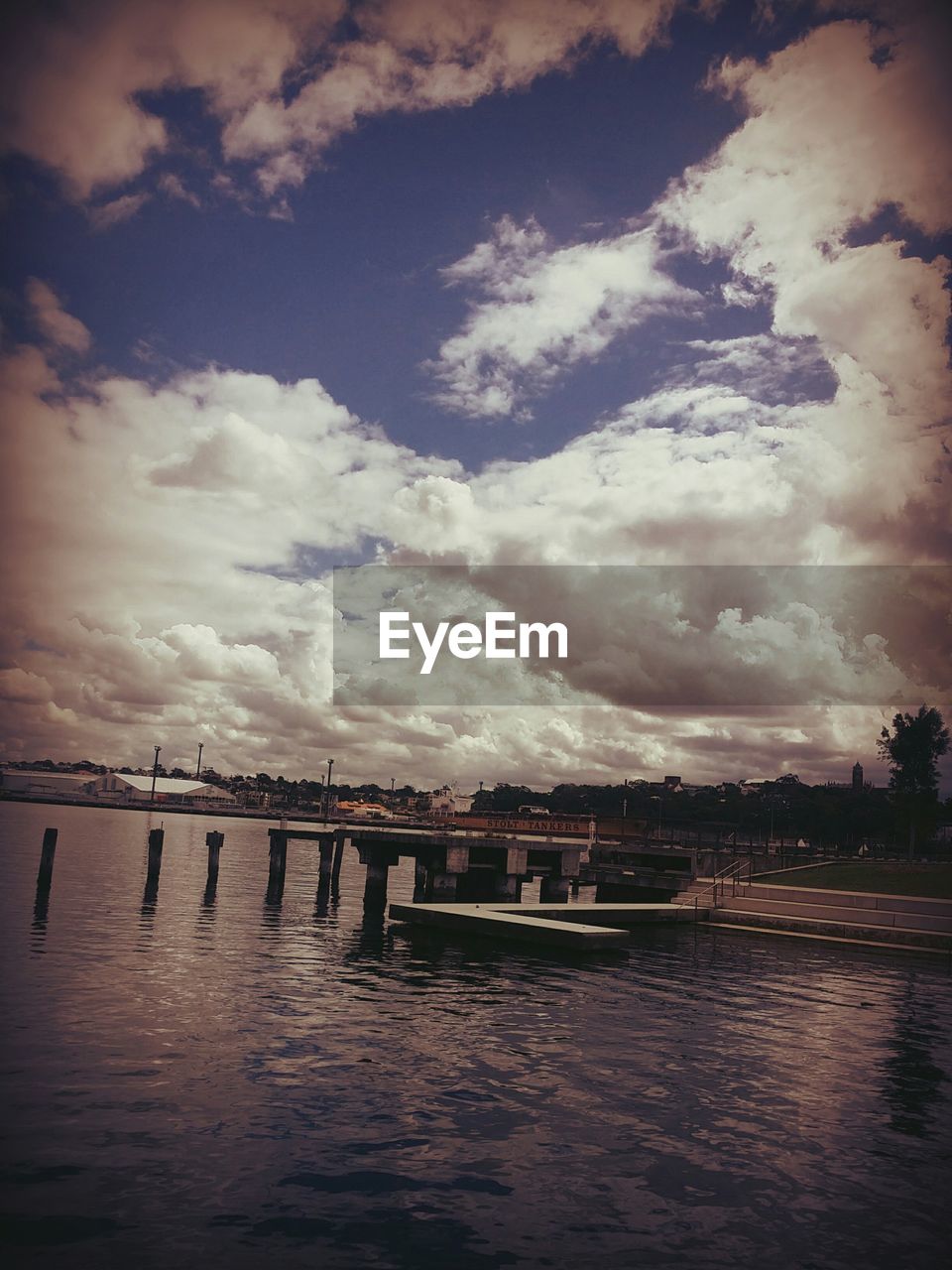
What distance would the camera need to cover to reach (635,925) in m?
42.8

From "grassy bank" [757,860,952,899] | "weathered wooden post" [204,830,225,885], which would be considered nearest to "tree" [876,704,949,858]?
"grassy bank" [757,860,952,899]

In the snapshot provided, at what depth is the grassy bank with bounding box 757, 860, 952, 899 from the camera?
149ft

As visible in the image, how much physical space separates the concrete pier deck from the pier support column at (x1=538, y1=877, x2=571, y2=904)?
8.48m

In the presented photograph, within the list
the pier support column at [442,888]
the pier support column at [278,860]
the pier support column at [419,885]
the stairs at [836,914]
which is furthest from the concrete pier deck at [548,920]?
the pier support column at [278,860]

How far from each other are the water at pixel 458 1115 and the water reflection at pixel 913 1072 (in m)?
0.08

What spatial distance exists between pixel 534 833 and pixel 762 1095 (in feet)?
167

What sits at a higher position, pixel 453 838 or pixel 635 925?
pixel 453 838

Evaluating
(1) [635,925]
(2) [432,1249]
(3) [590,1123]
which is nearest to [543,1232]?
(2) [432,1249]

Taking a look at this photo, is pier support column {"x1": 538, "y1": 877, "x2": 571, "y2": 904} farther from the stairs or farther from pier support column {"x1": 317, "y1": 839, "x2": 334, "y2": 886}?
pier support column {"x1": 317, "y1": 839, "x2": 334, "y2": 886}

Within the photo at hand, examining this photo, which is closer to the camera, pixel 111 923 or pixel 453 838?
pixel 111 923

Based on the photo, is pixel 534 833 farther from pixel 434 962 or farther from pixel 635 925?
pixel 434 962

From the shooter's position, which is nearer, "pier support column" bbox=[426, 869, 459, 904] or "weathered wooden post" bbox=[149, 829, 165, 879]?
"pier support column" bbox=[426, 869, 459, 904]

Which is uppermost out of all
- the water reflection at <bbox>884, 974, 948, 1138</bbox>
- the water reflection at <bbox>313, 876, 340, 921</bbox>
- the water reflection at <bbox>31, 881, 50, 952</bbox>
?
the water reflection at <bbox>884, 974, 948, 1138</bbox>

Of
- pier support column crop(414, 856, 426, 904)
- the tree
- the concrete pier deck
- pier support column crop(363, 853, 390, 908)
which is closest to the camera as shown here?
the concrete pier deck
